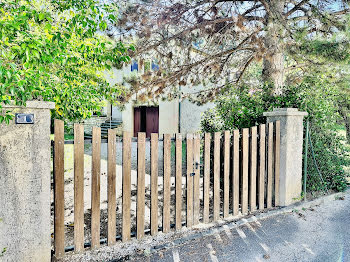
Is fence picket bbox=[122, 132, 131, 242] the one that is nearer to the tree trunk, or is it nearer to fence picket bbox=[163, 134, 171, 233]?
fence picket bbox=[163, 134, 171, 233]

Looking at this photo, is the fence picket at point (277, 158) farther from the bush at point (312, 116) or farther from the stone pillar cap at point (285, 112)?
the bush at point (312, 116)

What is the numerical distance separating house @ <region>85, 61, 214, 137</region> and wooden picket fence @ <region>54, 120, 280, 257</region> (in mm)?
9585

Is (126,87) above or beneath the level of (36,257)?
above

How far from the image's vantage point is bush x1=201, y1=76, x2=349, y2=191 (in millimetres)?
5109

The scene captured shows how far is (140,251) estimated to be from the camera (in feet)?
10.2

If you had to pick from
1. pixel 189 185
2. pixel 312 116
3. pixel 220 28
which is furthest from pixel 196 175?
pixel 220 28

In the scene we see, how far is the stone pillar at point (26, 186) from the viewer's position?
8.17 ft

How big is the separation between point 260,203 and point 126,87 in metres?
4.98

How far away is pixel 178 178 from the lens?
12.0ft

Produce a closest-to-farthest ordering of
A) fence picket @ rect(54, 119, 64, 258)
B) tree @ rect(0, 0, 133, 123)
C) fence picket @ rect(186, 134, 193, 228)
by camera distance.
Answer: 1. tree @ rect(0, 0, 133, 123)
2. fence picket @ rect(54, 119, 64, 258)
3. fence picket @ rect(186, 134, 193, 228)

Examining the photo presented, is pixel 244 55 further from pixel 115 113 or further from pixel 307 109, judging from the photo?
pixel 115 113

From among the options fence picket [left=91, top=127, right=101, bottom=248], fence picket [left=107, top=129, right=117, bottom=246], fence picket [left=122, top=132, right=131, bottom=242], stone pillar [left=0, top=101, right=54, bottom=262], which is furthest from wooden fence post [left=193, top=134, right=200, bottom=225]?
stone pillar [left=0, top=101, right=54, bottom=262]

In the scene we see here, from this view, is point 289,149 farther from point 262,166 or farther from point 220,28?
point 220,28

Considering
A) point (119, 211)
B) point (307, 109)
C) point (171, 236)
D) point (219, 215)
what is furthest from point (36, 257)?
point (307, 109)
